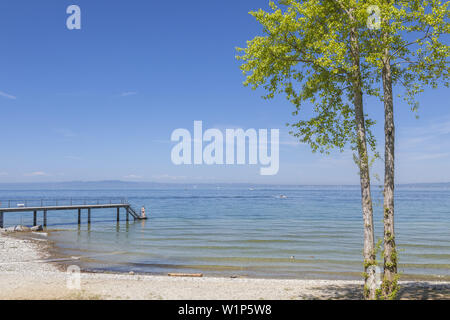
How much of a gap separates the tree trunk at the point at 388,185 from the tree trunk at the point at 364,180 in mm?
584

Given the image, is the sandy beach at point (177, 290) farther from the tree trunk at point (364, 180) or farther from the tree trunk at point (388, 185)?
the tree trunk at point (364, 180)

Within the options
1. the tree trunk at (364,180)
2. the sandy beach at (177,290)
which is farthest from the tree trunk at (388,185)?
the sandy beach at (177,290)

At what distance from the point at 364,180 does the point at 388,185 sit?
2.99ft

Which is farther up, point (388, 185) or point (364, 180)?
point (364, 180)

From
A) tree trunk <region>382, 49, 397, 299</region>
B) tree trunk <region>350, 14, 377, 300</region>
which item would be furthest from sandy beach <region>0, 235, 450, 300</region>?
tree trunk <region>350, 14, 377, 300</region>

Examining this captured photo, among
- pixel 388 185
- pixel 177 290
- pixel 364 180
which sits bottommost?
pixel 177 290

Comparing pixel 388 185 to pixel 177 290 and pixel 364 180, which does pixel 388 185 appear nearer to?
pixel 364 180

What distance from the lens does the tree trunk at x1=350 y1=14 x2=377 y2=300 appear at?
10555mm

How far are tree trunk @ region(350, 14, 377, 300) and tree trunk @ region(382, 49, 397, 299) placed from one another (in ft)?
1.92

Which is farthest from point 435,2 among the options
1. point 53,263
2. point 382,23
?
point 53,263

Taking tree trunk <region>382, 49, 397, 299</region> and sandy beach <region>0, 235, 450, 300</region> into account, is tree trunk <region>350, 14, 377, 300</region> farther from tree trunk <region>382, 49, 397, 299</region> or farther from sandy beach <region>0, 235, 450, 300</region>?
sandy beach <region>0, 235, 450, 300</region>

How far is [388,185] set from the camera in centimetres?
1109

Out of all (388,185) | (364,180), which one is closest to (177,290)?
(364,180)

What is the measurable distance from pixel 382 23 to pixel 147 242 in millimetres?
30082
